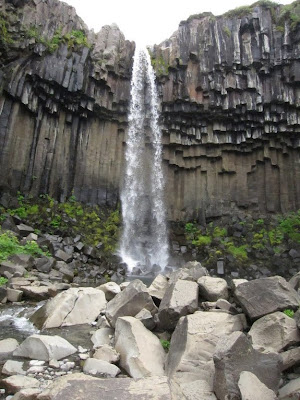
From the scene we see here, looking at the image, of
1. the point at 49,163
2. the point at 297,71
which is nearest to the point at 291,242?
the point at 297,71

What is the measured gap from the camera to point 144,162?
26844 mm

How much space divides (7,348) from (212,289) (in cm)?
395

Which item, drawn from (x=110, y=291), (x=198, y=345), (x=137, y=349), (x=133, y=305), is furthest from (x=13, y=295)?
(x=198, y=345)

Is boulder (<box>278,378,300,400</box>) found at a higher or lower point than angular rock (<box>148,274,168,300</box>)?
lower

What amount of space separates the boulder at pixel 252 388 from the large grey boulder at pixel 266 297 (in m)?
1.69

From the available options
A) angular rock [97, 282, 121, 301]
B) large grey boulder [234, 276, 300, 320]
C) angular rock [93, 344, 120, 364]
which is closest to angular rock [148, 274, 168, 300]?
angular rock [97, 282, 121, 301]

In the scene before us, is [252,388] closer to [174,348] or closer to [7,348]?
[174,348]

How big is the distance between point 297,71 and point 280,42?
2785mm

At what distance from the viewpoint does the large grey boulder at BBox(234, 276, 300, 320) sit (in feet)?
18.3

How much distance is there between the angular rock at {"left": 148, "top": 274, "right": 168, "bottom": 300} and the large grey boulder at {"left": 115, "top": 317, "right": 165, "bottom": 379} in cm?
130

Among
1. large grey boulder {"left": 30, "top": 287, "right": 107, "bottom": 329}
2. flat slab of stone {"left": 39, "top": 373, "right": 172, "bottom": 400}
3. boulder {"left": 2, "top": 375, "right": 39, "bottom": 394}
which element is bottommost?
boulder {"left": 2, "top": 375, "right": 39, "bottom": 394}

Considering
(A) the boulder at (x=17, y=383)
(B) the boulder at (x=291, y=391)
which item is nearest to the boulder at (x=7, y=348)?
(A) the boulder at (x=17, y=383)

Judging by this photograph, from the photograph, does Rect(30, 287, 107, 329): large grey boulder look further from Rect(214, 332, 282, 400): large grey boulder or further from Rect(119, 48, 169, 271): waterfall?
Rect(119, 48, 169, 271): waterfall

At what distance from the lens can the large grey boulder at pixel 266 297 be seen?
18.3 feet
